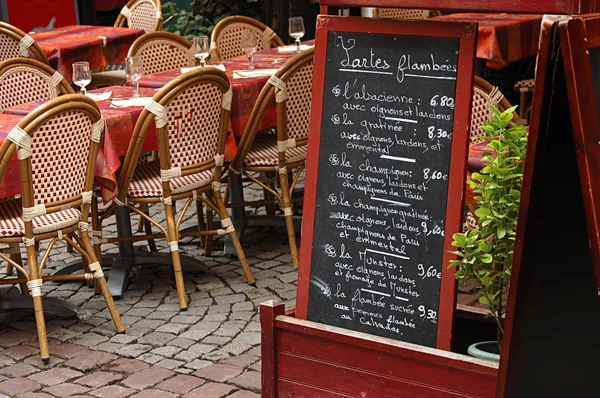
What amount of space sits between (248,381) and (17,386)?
3.37 ft

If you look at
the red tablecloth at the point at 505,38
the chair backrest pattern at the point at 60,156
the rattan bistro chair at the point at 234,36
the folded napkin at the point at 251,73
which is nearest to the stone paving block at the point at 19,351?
the chair backrest pattern at the point at 60,156

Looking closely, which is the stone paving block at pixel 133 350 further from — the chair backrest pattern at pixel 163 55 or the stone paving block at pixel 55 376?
the chair backrest pattern at pixel 163 55

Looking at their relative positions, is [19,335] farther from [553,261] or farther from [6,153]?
[553,261]

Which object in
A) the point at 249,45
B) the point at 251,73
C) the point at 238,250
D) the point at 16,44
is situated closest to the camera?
the point at 238,250

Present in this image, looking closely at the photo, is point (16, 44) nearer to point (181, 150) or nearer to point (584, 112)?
point (181, 150)

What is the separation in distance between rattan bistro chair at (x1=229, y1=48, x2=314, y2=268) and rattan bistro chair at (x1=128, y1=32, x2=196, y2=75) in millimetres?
1325

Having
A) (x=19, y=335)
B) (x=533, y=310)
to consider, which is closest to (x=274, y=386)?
Answer: (x=533, y=310)

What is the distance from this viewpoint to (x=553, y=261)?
2447mm

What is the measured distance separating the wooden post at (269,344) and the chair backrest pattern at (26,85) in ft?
11.5

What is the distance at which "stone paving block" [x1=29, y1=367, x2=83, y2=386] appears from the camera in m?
4.62

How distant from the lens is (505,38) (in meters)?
7.98

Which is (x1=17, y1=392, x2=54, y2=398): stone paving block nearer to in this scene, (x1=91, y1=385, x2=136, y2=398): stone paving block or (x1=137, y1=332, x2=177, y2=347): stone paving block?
(x1=91, y1=385, x2=136, y2=398): stone paving block

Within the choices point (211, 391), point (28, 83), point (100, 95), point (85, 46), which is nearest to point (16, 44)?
point (85, 46)

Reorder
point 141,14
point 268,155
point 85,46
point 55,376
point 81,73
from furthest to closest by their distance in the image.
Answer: point 141,14 < point 85,46 < point 268,155 < point 81,73 < point 55,376
